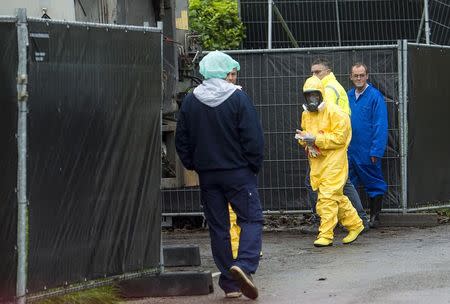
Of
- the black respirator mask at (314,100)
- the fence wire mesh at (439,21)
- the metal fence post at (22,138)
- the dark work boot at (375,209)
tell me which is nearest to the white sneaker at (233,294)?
the metal fence post at (22,138)

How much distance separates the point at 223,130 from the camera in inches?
318

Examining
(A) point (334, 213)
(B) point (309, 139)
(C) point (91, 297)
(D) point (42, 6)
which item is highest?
(D) point (42, 6)

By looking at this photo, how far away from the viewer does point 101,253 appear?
762cm

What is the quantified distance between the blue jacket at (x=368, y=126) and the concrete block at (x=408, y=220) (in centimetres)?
82

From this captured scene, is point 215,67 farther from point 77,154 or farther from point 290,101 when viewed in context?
point 290,101

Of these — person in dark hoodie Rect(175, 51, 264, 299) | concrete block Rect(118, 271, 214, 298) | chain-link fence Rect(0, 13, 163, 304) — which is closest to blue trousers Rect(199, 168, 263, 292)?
person in dark hoodie Rect(175, 51, 264, 299)

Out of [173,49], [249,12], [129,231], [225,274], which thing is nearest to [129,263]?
[129,231]

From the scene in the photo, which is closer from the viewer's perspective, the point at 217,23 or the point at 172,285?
the point at 172,285

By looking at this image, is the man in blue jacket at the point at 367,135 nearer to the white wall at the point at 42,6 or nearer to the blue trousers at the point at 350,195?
the blue trousers at the point at 350,195

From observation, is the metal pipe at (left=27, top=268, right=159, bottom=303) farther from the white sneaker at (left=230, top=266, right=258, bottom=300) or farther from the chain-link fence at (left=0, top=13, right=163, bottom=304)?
the white sneaker at (left=230, top=266, right=258, bottom=300)

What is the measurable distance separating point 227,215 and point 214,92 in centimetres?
92

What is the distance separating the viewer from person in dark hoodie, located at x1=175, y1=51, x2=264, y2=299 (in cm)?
807

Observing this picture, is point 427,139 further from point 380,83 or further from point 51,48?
point 51,48

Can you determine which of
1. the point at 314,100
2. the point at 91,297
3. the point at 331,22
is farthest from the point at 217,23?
the point at 91,297
